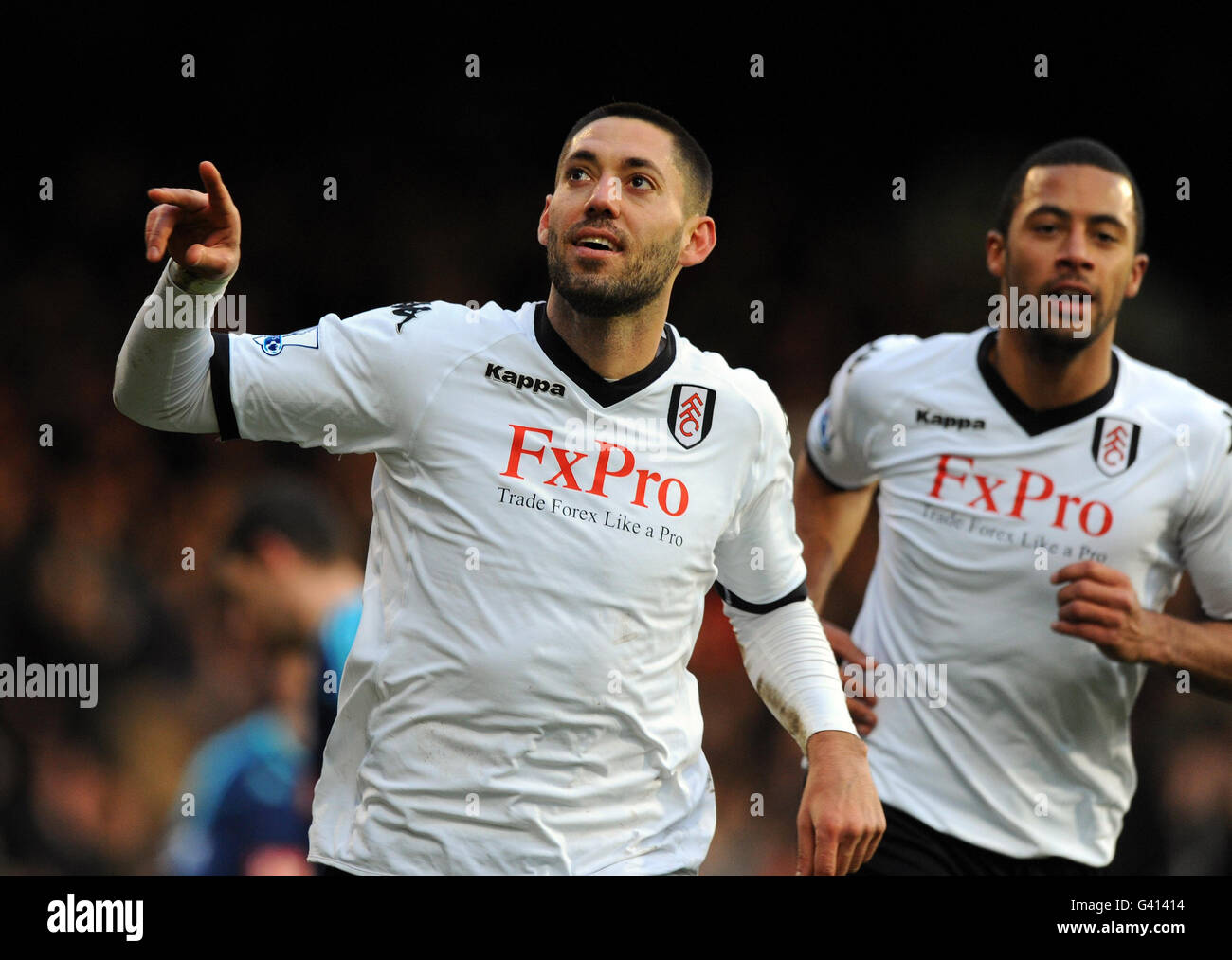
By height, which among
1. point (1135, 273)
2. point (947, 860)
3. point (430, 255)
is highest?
point (430, 255)

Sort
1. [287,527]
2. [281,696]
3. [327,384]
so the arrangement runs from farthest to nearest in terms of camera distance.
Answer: [281,696], [287,527], [327,384]

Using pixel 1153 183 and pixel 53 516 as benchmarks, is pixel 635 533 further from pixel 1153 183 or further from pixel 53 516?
pixel 1153 183

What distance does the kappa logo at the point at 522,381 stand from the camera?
332 centimetres

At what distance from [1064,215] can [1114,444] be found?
2.36 ft

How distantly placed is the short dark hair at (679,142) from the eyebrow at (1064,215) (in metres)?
1.42

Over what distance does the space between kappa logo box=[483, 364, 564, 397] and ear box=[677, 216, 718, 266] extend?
527mm

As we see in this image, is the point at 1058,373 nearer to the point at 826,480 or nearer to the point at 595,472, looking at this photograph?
the point at 826,480

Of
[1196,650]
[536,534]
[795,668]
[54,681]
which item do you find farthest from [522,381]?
[54,681]

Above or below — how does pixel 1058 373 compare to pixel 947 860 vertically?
above

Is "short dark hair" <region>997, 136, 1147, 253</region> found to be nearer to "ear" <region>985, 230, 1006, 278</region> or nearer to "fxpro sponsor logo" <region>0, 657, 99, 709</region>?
"ear" <region>985, 230, 1006, 278</region>

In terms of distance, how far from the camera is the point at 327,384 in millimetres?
3148

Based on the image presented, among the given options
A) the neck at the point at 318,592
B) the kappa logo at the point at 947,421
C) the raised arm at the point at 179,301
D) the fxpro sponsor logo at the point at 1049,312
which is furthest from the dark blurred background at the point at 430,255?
the raised arm at the point at 179,301

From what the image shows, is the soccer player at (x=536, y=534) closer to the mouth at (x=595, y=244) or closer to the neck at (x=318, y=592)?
the mouth at (x=595, y=244)
